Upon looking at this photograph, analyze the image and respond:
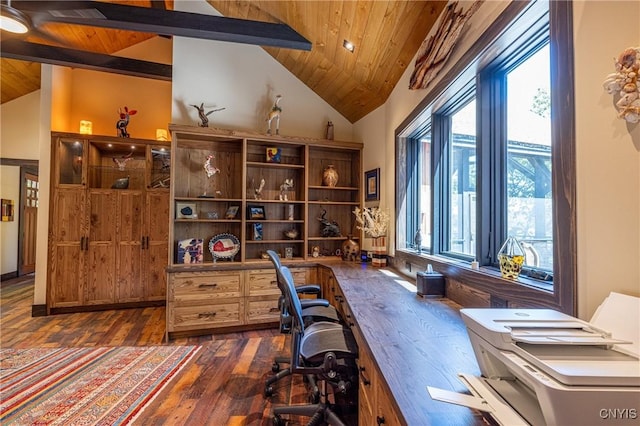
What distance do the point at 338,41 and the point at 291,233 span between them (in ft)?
7.52

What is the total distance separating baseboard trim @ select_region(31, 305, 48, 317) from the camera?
12.4ft

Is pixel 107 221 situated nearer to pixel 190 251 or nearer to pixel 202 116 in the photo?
pixel 190 251

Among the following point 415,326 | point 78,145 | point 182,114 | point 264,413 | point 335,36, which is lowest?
point 264,413

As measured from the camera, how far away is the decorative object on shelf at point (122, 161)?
4328mm

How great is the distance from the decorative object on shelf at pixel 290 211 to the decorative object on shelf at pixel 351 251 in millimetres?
815

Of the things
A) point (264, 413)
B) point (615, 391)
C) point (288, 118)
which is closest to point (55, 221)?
point (288, 118)

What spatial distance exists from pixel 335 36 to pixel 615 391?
3112 mm

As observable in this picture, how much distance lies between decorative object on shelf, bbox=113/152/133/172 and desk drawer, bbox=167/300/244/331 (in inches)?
98.2

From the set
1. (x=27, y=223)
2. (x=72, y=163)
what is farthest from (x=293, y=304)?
(x=27, y=223)

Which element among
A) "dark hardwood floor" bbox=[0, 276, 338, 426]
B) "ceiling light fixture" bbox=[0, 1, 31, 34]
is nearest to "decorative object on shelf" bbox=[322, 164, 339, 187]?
"dark hardwood floor" bbox=[0, 276, 338, 426]

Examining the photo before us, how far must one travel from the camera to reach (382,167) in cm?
339

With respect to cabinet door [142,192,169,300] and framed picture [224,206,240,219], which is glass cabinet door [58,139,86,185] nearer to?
cabinet door [142,192,169,300]

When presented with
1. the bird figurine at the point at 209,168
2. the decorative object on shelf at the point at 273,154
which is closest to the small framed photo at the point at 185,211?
the bird figurine at the point at 209,168

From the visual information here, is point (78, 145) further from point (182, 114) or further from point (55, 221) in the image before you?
point (182, 114)
